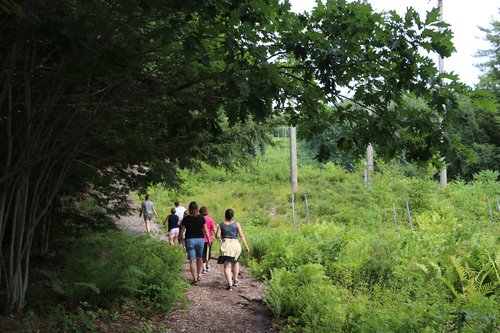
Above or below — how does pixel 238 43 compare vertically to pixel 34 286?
above

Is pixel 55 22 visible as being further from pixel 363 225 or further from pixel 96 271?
pixel 363 225

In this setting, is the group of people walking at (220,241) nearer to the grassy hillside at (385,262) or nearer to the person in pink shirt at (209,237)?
the person in pink shirt at (209,237)

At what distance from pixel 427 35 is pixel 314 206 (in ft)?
60.1

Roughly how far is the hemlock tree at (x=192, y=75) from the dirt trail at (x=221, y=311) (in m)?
2.37

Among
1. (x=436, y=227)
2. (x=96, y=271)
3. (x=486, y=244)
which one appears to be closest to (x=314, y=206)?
(x=436, y=227)

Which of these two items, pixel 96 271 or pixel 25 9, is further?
pixel 96 271

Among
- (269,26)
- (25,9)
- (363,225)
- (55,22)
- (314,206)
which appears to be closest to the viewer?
(55,22)

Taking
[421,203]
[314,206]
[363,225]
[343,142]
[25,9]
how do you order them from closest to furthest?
[25,9] < [343,142] < [363,225] < [421,203] < [314,206]

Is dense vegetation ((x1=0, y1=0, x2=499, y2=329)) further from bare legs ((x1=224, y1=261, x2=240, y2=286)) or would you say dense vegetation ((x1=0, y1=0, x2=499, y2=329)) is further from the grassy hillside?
bare legs ((x1=224, y1=261, x2=240, y2=286))

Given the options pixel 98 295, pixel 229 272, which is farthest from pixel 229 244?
pixel 98 295

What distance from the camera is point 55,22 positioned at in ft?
9.45

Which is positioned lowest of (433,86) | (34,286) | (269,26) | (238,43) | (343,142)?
(34,286)

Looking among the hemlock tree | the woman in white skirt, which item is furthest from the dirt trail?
the hemlock tree

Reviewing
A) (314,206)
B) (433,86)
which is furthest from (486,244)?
(314,206)
